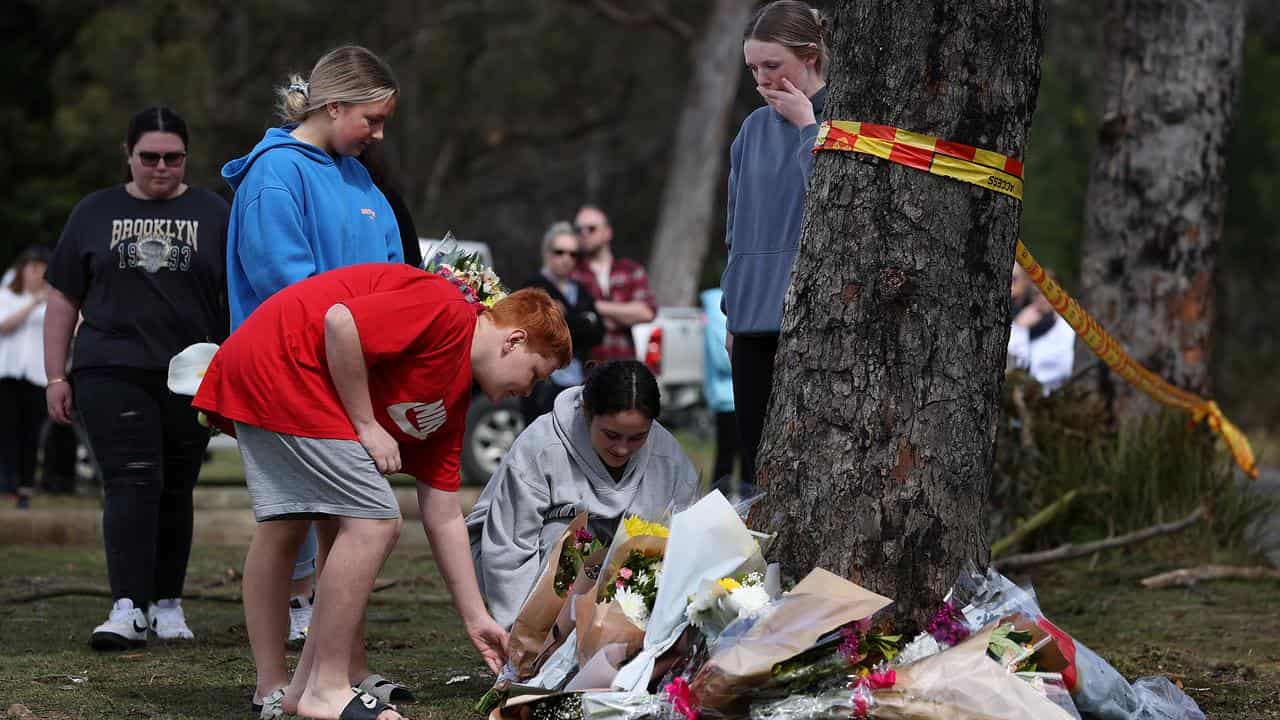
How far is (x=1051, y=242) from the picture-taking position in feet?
100

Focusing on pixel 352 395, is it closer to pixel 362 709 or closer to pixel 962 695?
pixel 362 709

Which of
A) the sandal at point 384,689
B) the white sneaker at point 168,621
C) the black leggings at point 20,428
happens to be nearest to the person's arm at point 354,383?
the sandal at point 384,689

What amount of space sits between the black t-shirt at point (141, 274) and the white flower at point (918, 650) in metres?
2.91

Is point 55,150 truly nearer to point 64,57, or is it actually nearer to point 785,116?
point 64,57

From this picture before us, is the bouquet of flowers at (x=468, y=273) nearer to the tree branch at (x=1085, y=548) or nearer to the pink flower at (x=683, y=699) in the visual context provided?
the pink flower at (x=683, y=699)

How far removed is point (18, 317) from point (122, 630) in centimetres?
736

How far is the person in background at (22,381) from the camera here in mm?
12164

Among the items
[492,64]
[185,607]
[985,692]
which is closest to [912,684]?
[985,692]

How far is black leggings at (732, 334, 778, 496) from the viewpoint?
5039 millimetres

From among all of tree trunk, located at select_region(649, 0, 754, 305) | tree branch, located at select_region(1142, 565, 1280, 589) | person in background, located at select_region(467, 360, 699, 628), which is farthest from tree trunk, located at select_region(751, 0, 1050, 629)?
tree trunk, located at select_region(649, 0, 754, 305)

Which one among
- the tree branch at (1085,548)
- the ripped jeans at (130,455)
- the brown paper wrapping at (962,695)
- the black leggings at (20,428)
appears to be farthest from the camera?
the black leggings at (20,428)

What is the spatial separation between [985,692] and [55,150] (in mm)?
20608

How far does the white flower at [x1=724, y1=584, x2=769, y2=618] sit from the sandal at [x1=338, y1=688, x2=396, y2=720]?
3.09 ft

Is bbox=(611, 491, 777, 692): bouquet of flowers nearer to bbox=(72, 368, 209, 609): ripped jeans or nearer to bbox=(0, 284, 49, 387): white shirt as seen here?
bbox=(72, 368, 209, 609): ripped jeans
